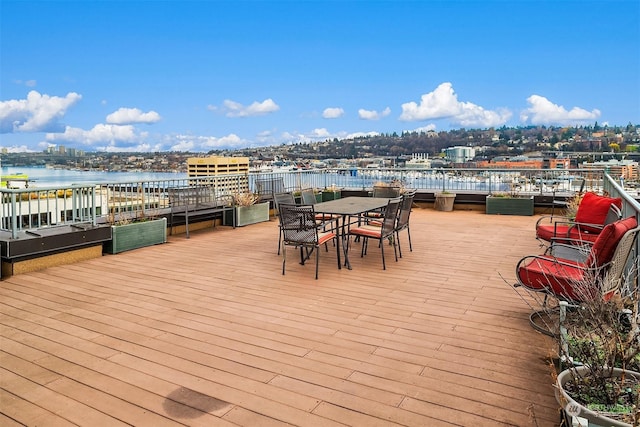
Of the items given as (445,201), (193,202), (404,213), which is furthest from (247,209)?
(445,201)

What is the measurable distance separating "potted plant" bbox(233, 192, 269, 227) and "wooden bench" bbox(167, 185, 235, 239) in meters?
0.18

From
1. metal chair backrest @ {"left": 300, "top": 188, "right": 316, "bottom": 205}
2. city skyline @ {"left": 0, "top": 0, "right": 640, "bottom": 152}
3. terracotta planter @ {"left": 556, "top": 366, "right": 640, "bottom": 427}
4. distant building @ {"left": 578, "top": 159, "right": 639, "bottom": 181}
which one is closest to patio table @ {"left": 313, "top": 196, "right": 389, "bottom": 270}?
metal chair backrest @ {"left": 300, "top": 188, "right": 316, "bottom": 205}

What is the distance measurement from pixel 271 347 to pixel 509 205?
8.39m

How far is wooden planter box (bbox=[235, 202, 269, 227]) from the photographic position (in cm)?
844

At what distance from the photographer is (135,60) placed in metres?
38.6

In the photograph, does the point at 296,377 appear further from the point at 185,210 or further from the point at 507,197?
the point at 507,197

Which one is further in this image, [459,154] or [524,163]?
[459,154]

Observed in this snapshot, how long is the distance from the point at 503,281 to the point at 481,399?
8.38ft

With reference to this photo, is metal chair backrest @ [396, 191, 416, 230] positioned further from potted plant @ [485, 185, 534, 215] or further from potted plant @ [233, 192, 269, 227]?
potted plant @ [485, 185, 534, 215]

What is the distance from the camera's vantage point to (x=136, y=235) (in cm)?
635

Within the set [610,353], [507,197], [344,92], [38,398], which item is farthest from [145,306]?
[344,92]

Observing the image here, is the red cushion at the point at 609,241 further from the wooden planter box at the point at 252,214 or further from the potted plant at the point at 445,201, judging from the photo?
the potted plant at the point at 445,201

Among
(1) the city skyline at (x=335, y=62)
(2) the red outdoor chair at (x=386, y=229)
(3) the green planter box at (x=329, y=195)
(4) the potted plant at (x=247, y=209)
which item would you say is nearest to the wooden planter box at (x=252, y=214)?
(4) the potted plant at (x=247, y=209)

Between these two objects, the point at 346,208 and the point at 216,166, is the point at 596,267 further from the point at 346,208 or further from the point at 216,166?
the point at 216,166
